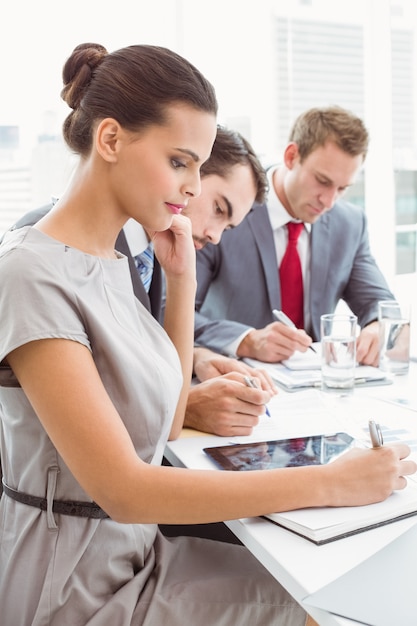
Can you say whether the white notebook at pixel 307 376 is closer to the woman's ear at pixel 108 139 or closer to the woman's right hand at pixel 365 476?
the woman's right hand at pixel 365 476

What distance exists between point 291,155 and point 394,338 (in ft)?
3.24

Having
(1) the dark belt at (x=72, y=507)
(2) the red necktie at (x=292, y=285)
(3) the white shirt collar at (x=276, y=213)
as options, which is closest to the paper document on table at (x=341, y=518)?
(1) the dark belt at (x=72, y=507)

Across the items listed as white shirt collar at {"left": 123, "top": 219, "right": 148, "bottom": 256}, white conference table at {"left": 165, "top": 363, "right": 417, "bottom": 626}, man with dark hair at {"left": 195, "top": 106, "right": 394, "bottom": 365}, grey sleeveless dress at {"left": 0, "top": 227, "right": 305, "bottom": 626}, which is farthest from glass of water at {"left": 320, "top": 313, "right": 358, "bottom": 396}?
man with dark hair at {"left": 195, "top": 106, "right": 394, "bottom": 365}

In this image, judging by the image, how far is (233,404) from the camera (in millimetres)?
1420

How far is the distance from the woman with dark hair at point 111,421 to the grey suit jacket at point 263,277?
1.23 meters

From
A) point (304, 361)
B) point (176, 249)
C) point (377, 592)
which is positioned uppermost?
point (176, 249)

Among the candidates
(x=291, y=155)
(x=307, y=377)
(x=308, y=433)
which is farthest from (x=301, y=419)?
(x=291, y=155)

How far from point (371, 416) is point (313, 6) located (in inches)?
116

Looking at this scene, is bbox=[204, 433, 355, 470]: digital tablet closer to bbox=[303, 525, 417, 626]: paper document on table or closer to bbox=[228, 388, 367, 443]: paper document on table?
bbox=[228, 388, 367, 443]: paper document on table

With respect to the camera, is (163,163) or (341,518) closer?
(341,518)

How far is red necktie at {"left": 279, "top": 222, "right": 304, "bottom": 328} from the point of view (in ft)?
8.24

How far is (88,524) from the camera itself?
113cm

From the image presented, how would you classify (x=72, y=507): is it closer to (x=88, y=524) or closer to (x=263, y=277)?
(x=88, y=524)

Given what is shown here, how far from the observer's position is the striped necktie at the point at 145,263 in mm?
1766
